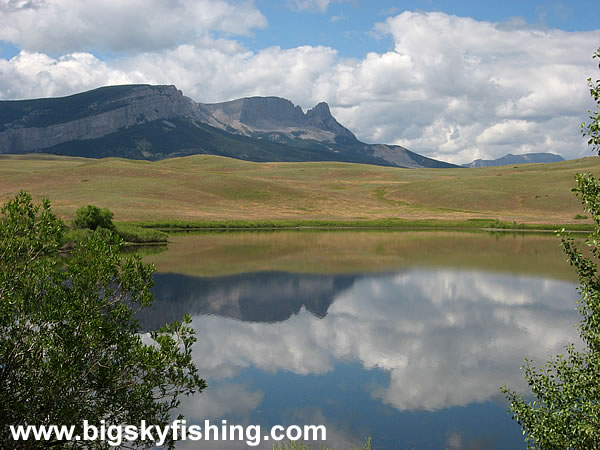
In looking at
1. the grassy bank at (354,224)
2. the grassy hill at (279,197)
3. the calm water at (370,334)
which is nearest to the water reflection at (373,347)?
the calm water at (370,334)

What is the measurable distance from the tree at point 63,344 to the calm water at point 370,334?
16.9ft

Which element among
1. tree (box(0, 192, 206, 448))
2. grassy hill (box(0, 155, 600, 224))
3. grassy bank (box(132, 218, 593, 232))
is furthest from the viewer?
grassy hill (box(0, 155, 600, 224))

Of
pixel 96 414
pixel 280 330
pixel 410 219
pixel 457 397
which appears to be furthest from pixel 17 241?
pixel 410 219

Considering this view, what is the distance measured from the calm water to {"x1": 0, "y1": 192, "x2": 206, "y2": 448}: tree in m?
5.15

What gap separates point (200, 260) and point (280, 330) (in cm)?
2607

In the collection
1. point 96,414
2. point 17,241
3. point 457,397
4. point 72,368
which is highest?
point 17,241

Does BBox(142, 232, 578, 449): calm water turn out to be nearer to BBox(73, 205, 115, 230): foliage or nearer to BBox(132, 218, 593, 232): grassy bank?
BBox(73, 205, 115, 230): foliage

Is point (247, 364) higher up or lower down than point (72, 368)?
lower down

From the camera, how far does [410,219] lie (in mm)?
111562

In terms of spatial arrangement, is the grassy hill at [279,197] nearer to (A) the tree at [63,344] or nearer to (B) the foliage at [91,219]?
(B) the foliage at [91,219]

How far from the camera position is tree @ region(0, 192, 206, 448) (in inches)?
410

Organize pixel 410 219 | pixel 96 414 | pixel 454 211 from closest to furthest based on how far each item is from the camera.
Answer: pixel 96 414, pixel 410 219, pixel 454 211

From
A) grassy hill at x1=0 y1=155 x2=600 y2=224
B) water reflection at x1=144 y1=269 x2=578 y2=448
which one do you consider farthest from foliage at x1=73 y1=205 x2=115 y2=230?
grassy hill at x1=0 y1=155 x2=600 y2=224

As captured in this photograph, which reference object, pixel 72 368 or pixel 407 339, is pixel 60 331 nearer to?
pixel 72 368
